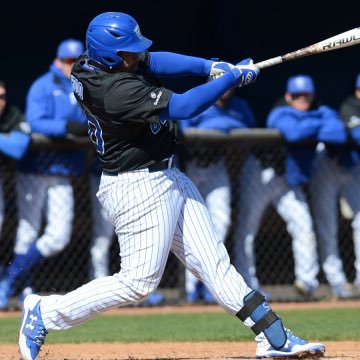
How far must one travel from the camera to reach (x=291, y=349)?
4.62 meters

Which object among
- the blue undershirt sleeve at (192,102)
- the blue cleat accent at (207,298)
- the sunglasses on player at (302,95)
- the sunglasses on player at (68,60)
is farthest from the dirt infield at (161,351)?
the sunglasses on player at (302,95)

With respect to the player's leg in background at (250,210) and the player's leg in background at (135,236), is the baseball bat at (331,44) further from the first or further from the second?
the player's leg in background at (250,210)

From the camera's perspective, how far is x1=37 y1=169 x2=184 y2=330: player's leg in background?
450cm

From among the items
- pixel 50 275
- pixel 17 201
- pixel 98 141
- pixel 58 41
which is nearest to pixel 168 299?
pixel 50 275

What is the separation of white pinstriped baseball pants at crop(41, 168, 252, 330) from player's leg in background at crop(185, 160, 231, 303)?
2.84 metres

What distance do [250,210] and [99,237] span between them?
122 cm

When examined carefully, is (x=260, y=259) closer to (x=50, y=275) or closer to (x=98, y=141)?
(x=50, y=275)

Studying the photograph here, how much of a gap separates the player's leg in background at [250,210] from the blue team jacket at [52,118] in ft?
4.36

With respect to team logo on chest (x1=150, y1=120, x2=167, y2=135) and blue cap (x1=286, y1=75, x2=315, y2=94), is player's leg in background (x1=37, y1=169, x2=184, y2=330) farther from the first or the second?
blue cap (x1=286, y1=75, x2=315, y2=94)

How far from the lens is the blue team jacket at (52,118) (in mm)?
7164

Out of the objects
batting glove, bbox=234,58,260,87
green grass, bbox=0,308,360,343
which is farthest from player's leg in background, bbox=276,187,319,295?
batting glove, bbox=234,58,260,87

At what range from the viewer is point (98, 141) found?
4.57 m

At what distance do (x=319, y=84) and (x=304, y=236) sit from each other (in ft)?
7.71

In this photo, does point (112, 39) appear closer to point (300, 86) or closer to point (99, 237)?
point (99, 237)
